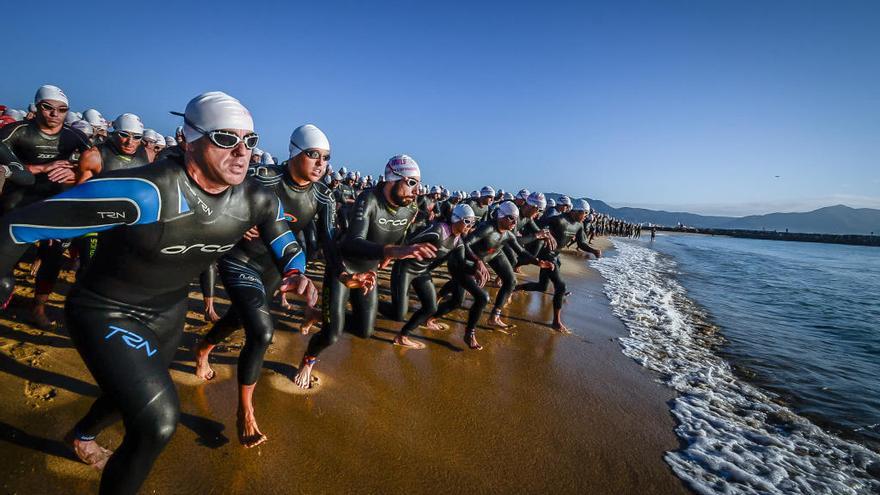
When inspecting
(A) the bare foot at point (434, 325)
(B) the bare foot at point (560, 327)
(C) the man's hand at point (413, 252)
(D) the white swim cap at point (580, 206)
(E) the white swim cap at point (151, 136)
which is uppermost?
(E) the white swim cap at point (151, 136)

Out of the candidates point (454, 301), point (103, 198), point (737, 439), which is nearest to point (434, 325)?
point (454, 301)

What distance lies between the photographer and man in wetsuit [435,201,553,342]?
19.9 feet

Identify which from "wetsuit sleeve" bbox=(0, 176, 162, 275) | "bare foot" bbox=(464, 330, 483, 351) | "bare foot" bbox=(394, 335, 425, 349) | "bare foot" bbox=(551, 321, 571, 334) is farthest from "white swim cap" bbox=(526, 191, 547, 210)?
"wetsuit sleeve" bbox=(0, 176, 162, 275)

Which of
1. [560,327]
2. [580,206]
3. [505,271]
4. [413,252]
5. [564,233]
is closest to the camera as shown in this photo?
[413,252]

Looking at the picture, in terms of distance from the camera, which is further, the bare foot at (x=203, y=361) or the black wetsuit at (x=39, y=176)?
the black wetsuit at (x=39, y=176)

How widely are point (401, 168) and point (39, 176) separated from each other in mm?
4429

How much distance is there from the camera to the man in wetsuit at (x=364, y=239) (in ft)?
13.1

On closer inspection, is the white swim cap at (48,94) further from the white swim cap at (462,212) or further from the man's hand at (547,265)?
the man's hand at (547,265)

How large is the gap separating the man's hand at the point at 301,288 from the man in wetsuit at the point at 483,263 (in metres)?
3.78

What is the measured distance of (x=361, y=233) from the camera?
421 centimetres

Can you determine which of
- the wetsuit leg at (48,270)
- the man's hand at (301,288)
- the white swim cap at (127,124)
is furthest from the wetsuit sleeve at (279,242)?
the white swim cap at (127,124)

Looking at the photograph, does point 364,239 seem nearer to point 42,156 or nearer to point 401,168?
point 401,168

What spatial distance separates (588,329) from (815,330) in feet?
23.1

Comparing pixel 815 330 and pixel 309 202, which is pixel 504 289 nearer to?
pixel 309 202
